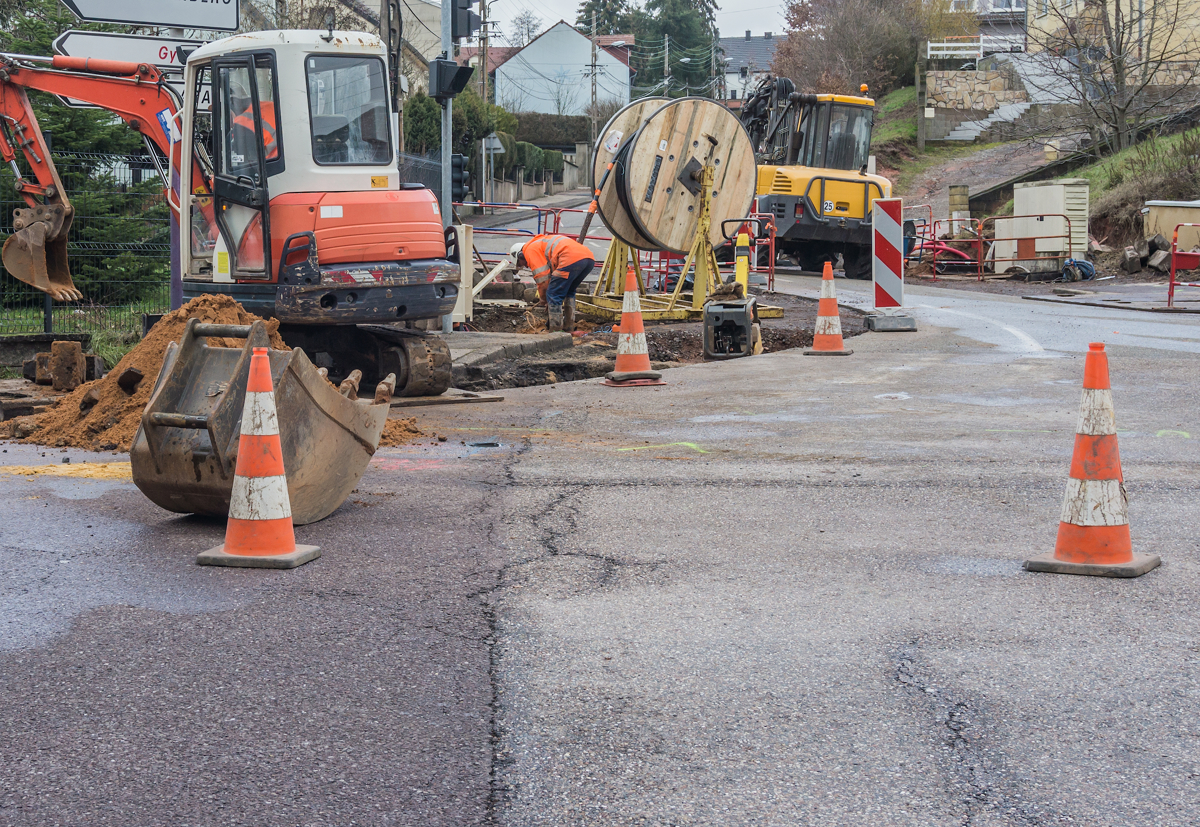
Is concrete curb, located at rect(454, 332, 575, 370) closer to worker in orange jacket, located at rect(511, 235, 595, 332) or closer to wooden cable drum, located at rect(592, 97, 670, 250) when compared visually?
worker in orange jacket, located at rect(511, 235, 595, 332)

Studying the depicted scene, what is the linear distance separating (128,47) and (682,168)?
805cm

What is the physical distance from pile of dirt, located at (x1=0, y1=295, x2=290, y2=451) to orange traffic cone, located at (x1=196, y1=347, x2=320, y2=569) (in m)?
3.24

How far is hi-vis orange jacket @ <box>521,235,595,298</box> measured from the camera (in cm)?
1516

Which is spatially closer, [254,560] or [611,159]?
[254,560]

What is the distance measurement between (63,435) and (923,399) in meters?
6.57

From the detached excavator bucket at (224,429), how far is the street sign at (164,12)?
543 centimetres

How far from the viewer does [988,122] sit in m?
54.2

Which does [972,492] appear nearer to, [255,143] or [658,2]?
[255,143]

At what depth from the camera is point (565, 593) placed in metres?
4.72

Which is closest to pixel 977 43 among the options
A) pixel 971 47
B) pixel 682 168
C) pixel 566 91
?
pixel 971 47

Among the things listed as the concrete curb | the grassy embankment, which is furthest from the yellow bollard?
the grassy embankment

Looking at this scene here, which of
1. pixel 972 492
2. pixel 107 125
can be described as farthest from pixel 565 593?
pixel 107 125

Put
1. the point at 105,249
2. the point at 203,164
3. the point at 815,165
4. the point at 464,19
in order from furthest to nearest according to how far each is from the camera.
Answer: the point at 815,165, the point at 105,249, the point at 464,19, the point at 203,164

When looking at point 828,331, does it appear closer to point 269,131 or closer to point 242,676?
point 269,131
